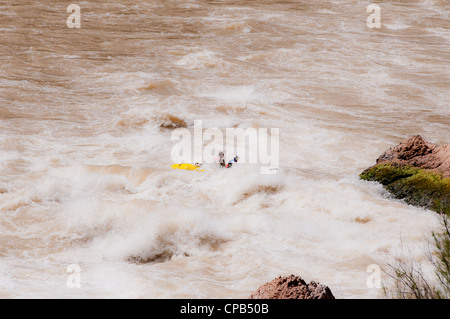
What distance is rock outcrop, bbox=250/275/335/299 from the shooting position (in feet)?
13.8

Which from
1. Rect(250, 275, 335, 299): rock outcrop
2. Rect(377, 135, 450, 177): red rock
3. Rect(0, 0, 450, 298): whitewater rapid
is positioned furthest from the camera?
Rect(377, 135, 450, 177): red rock

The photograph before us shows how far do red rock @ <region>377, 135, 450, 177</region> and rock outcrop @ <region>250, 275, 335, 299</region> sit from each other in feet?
13.6

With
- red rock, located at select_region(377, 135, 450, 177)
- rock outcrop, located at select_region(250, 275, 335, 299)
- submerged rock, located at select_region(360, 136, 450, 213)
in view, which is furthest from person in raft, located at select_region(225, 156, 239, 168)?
rock outcrop, located at select_region(250, 275, 335, 299)

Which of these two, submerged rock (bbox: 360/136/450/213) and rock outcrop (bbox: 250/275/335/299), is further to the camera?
submerged rock (bbox: 360/136/450/213)

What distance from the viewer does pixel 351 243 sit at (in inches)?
268

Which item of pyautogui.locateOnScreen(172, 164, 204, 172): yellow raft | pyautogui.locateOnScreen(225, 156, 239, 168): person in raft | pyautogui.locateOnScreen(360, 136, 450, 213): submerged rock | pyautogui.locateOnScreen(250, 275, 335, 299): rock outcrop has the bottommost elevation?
pyautogui.locateOnScreen(172, 164, 204, 172): yellow raft

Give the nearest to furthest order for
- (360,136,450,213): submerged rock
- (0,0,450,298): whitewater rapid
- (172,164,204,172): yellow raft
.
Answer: (0,0,450,298): whitewater rapid
(360,136,450,213): submerged rock
(172,164,204,172): yellow raft

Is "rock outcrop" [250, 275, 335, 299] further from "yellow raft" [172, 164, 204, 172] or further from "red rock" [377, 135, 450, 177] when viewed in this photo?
"yellow raft" [172, 164, 204, 172]

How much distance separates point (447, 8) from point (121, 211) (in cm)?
2211

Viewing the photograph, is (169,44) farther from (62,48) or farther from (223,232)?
(223,232)

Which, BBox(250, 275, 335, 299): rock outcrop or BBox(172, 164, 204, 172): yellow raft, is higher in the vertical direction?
BBox(250, 275, 335, 299): rock outcrop

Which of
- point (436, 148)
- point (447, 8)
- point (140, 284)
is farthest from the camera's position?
point (447, 8)

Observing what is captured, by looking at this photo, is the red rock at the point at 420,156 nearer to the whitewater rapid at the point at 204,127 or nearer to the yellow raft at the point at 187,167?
the whitewater rapid at the point at 204,127

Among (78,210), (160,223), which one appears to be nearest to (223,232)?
(160,223)
